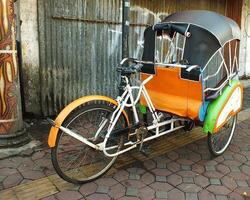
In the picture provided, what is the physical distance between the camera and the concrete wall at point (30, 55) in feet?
18.5

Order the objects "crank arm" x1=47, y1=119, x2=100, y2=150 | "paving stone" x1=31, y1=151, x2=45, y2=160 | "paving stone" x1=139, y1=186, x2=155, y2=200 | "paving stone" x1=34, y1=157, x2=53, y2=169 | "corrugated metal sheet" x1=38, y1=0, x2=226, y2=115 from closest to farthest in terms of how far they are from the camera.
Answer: "crank arm" x1=47, y1=119, x2=100, y2=150 → "paving stone" x1=139, y1=186, x2=155, y2=200 → "paving stone" x1=34, y1=157, x2=53, y2=169 → "paving stone" x1=31, y1=151, x2=45, y2=160 → "corrugated metal sheet" x1=38, y1=0, x2=226, y2=115

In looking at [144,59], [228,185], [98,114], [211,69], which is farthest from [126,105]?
[211,69]

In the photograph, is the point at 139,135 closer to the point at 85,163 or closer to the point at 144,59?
the point at 85,163

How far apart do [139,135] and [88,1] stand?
10.5 ft

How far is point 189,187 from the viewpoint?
4.05m

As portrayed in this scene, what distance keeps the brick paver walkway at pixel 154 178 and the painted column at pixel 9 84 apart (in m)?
0.35

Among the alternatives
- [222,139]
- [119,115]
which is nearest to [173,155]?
[222,139]

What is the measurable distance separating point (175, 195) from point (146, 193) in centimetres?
35

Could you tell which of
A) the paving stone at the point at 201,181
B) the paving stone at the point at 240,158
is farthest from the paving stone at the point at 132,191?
the paving stone at the point at 240,158

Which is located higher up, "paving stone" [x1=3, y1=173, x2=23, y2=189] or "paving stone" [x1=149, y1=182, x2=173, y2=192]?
"paving stone" [x1=3, y1=173, x2=23, y2=189]

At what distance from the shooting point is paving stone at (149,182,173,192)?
3996mm

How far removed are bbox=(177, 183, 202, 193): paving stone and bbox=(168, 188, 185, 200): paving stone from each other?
82 millimetres

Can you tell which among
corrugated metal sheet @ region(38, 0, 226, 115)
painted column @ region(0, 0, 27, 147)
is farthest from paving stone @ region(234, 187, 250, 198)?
corrugated metal sheet @ region(38, 0, 226, 115)

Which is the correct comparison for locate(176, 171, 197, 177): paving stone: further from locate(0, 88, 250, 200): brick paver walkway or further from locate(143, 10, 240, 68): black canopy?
locate(143, 10, 240, 68): black canopy
